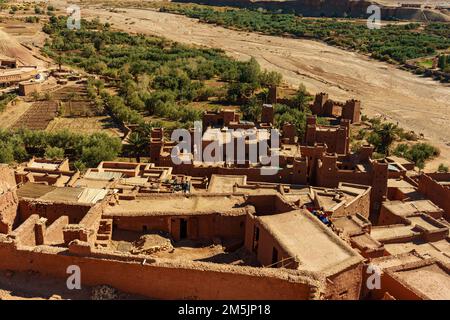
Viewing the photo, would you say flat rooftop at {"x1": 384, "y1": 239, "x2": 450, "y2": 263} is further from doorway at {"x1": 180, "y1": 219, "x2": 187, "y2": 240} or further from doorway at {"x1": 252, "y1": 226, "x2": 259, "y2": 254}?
doorway at {"x1": 180, "y1": 219, "x2": 187, "y2": 240}

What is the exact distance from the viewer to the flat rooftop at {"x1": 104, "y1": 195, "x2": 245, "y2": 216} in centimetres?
1881

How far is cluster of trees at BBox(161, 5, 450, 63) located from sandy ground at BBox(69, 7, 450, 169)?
4.12 m

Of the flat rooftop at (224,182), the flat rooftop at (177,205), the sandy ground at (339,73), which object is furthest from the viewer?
the sandy ground at (339,73)

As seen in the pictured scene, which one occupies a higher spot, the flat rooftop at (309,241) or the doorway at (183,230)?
the flat rooftop at (309,241)

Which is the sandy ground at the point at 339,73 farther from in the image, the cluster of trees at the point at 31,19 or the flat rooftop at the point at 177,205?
the flat rooftop at the point at 177,205

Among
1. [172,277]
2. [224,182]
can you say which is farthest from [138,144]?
[172,277]

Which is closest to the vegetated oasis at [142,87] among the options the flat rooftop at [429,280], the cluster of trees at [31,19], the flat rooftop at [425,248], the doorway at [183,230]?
the cluster of trees at [31,19]

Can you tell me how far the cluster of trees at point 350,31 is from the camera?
8488 cm

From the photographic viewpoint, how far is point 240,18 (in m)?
117

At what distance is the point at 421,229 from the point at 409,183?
6.71 metres

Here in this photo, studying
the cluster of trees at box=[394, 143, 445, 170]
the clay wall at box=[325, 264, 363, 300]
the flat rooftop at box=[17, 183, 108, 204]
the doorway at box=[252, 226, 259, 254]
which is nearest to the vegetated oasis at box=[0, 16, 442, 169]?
the cluster of trees at box=[394, 143, 445, 170]

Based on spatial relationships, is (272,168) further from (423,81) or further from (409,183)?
(423,81)

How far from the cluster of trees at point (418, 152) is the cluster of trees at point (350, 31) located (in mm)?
42282
